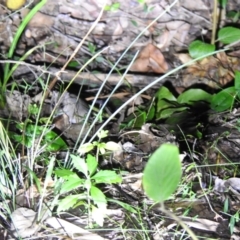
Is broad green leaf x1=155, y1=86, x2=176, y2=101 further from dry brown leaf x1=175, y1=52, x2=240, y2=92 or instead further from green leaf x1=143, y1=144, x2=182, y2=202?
green leaf x1=143, y1=144, x2=182, y2=202

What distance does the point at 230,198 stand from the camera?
1379 millimetres

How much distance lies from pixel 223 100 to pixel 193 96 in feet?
0.58

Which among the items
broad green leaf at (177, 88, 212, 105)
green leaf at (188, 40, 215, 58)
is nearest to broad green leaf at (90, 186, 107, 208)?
broad green leaf at (177, 88, 212, 105)

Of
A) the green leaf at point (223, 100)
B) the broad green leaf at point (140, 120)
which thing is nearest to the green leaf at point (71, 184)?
the broad green leaf at point (140, 120)

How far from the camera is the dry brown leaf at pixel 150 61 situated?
233 centimetres

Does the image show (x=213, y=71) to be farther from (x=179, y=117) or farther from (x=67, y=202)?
(x=67, y=202)

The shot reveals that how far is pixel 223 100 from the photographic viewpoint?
1.91 m

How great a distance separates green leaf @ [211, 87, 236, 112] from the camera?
188cm

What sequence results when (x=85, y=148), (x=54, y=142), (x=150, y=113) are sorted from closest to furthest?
(x=85, y=148) → (x=54, y=142) → (x=150, y=113)

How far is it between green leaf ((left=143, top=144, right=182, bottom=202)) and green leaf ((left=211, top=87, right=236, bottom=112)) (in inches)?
48.6

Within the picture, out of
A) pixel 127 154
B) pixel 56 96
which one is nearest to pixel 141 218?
pixel 127 154

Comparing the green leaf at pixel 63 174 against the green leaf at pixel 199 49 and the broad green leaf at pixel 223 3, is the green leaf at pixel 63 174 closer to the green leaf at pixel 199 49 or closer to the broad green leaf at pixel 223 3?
the green leaf at pixel 199 49

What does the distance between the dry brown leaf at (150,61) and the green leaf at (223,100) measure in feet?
1.54

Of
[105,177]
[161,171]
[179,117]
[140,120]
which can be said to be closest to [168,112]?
[179,117]
